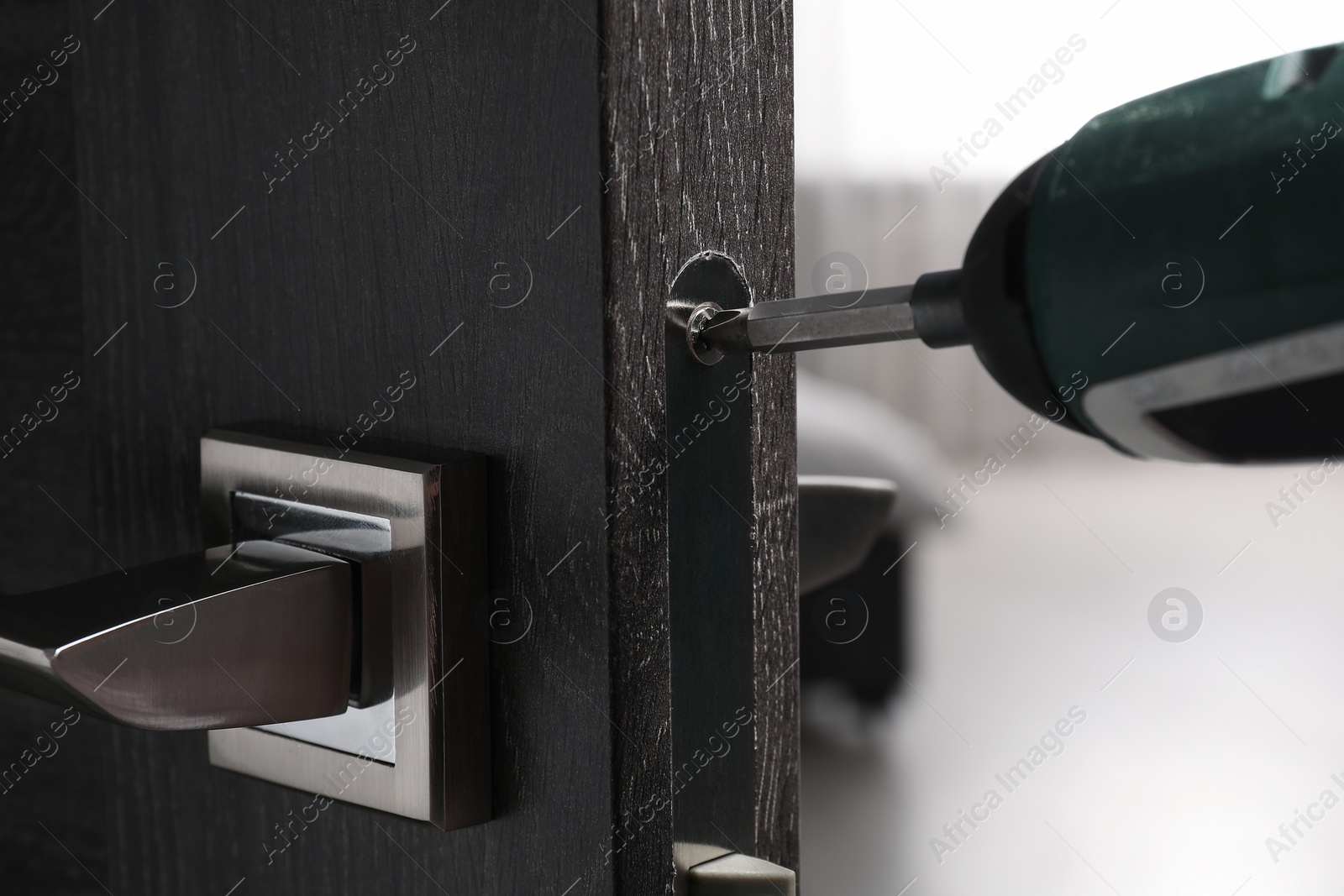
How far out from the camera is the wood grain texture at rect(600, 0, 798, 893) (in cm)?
20

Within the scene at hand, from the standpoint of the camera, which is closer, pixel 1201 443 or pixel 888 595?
pixel 1201 443

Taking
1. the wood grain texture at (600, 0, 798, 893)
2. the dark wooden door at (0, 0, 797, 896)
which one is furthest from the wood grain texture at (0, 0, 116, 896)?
the wood grain texture at (600, 0, 798, 893)

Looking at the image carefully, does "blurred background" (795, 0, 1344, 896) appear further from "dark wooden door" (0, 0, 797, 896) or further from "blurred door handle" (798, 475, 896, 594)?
"dark wooden door" (0, 0, 797, 896)

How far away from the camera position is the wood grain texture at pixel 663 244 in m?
0.20

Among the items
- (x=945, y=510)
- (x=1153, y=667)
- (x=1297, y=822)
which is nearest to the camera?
(x=1297, y=822)

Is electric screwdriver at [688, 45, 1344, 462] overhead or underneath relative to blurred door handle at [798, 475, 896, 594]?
A: overhead

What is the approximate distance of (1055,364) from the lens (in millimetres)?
160

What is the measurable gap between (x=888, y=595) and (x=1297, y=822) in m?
0.33

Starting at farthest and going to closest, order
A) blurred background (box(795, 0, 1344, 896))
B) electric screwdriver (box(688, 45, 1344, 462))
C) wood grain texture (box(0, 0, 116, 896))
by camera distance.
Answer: blurred background (box(795, 0, 1344, 896)), wood grain texture (box(0, 0, 116, 896)), electric screwdriver (box(688, 45, 1344, 462))

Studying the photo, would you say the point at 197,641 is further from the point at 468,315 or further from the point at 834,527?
the point at 834,527

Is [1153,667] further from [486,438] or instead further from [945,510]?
[486,438]

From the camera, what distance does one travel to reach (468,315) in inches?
8.5

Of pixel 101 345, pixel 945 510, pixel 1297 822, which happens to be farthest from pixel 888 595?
pixel 101 345

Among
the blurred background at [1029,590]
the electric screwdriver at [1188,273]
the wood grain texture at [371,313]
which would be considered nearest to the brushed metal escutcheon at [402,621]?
the wood grain texture at [371,313]
